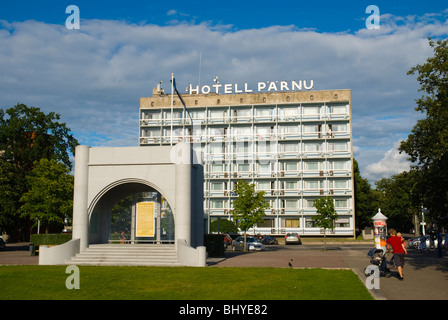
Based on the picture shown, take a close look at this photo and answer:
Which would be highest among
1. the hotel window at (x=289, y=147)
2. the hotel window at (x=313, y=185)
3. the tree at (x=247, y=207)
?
the hotel window at (x=289, y=147)

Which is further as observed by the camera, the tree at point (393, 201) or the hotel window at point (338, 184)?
the tree at point (393, 201)

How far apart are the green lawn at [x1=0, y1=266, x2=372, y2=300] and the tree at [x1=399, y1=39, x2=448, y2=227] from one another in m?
7.75

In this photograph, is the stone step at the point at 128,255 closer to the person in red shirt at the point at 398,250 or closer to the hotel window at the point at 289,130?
the person in red shirt at the point at 398,250

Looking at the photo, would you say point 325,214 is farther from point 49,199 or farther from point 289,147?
point 289,147

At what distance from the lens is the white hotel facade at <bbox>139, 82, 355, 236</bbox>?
7138 centimetres

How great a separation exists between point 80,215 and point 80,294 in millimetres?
13704

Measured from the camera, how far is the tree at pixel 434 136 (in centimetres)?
2023


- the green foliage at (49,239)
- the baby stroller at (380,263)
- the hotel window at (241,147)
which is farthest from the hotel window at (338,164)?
the baby stroller at (380,263)

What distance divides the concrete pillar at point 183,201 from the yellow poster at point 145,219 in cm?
336

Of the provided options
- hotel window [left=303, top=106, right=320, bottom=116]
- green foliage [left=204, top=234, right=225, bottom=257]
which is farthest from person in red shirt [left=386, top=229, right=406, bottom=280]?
hotel window [left=303, top=106, right=320, bottom=116]

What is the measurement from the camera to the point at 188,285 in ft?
52.1

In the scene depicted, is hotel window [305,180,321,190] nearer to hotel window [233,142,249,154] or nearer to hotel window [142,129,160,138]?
hotel window [233,142,249,154]
